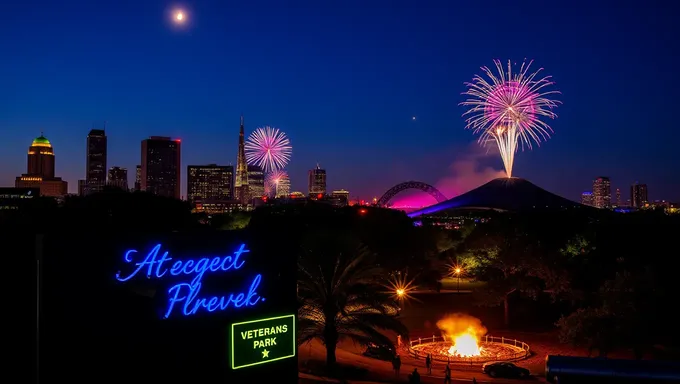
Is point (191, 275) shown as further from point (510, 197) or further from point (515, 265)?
point (510, 197)

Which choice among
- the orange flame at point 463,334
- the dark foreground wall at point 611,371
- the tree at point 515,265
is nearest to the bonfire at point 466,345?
the orange flame at point 463,334

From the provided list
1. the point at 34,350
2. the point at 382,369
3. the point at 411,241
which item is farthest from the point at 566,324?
the point at 411,241

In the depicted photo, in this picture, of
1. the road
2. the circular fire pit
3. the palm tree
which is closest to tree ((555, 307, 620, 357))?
the road

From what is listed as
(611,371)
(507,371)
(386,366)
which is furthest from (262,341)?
(386,366)

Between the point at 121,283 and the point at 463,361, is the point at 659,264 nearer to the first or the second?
the point at 463,361

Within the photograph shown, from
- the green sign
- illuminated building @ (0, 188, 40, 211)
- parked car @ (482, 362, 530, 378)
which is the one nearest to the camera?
the green sign

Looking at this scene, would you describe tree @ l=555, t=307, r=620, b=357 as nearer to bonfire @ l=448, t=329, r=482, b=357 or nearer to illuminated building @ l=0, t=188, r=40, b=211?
bonfire @ l=448, t=329, r=482, b=357
